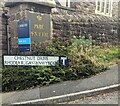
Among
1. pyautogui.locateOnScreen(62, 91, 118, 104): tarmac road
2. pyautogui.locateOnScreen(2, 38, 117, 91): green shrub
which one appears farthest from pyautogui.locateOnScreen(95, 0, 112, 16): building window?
pyautogui.locateOnScreen(62, 91, 118, 104): tarmac road

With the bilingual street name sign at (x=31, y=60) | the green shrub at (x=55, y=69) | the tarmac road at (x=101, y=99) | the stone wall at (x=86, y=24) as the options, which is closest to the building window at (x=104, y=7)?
the stone wall at (x=86, y=24)

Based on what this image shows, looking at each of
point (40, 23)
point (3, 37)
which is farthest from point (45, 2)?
point (3, 37)

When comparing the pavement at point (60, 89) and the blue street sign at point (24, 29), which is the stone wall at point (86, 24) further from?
the pavement at point (60, 89)

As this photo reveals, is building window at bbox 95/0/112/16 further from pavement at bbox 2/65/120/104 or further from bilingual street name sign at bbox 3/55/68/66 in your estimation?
pavement at bbox 2/65/120/104

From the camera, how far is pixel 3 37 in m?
10.4

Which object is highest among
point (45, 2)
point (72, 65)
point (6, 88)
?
point (45, 2)

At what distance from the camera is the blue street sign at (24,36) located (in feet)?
30.2

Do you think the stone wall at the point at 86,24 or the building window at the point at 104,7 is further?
the building window at the point at 104,7

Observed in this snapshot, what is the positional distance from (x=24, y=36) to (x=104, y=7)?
6.14m

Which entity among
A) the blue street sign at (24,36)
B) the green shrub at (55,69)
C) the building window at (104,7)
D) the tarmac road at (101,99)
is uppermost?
the building window at (104,7)

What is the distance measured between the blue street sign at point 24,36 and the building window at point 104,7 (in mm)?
5343

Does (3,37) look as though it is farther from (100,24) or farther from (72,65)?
(100,24)

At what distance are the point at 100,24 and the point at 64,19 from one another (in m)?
2.24

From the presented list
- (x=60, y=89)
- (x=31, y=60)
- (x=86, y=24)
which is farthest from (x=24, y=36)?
(x=86, y=24)
